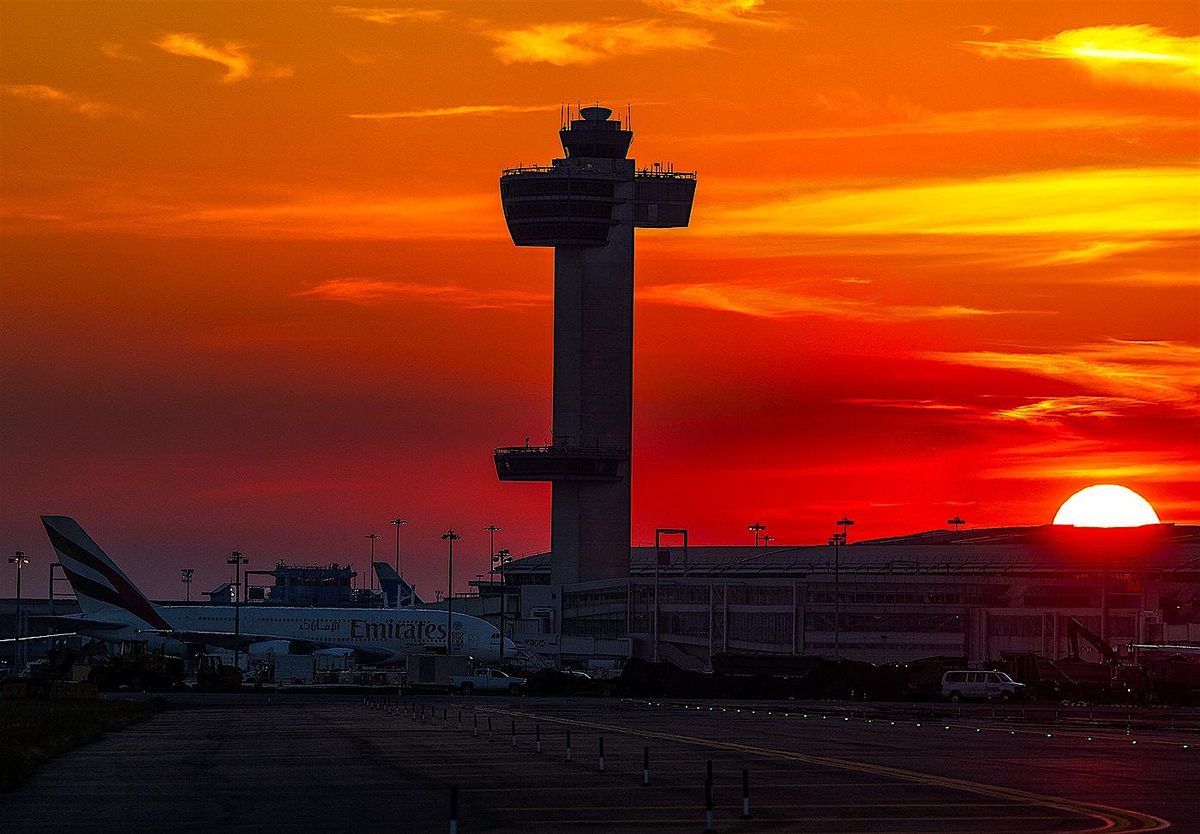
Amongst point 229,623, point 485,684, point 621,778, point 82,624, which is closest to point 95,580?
point 82,624

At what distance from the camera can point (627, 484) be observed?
186625 mm

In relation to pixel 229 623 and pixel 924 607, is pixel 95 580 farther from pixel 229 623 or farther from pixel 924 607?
pixel 924 607

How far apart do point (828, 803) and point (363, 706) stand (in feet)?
184

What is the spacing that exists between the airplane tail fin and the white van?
258ft

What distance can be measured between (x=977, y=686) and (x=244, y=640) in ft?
256

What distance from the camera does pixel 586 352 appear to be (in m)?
181

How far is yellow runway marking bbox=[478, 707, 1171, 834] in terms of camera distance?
2853 cm

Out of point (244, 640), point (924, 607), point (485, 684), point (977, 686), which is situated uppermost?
point (924, 607)

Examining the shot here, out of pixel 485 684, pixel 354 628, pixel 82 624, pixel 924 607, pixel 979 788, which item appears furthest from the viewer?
pixel 924 607

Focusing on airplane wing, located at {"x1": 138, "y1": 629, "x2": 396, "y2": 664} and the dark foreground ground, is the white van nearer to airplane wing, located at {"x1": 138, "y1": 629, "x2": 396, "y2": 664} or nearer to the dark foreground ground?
the dark foreground ground

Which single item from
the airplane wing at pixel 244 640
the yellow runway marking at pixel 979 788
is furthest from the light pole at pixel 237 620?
the yellow runway marking at pixel 979 788

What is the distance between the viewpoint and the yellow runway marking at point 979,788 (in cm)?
2853

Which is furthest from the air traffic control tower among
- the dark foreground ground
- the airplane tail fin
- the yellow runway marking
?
the yellow runway marking

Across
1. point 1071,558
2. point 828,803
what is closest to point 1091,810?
point 828,803
